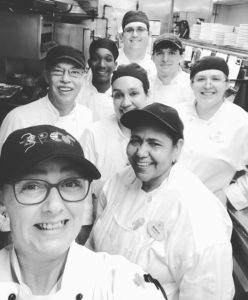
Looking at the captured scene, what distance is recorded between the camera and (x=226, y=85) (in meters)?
2.08

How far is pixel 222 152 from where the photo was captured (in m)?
1.92

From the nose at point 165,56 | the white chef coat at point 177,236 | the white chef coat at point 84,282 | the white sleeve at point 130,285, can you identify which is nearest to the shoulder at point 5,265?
the white chef coat at point 84,282

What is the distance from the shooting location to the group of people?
0.82 metres

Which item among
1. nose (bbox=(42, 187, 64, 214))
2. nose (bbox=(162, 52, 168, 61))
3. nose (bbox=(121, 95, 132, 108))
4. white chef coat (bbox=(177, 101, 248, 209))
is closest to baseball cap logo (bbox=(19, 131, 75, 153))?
nose (bbox=(42, 187, 64, 214))

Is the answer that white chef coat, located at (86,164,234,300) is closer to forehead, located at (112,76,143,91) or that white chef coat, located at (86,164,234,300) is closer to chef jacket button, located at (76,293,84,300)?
chef jacket button, located at (76,293,84,300)

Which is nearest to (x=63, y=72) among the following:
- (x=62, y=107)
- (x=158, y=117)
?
(x=62, y=107)

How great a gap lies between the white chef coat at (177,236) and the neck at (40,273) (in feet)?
1.53

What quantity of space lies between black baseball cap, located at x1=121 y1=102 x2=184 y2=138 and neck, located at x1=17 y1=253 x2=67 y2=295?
651 millimetres

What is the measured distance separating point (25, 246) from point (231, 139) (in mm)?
1463

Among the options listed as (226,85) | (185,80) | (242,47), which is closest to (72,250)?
(226,85)

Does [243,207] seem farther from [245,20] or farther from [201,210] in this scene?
[245,20]

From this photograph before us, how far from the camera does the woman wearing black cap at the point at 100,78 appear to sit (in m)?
2.55

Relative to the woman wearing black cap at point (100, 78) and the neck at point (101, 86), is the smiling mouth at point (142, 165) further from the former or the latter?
the neck at point (101, 86)

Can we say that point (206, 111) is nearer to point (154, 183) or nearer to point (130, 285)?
point (154, 183)
